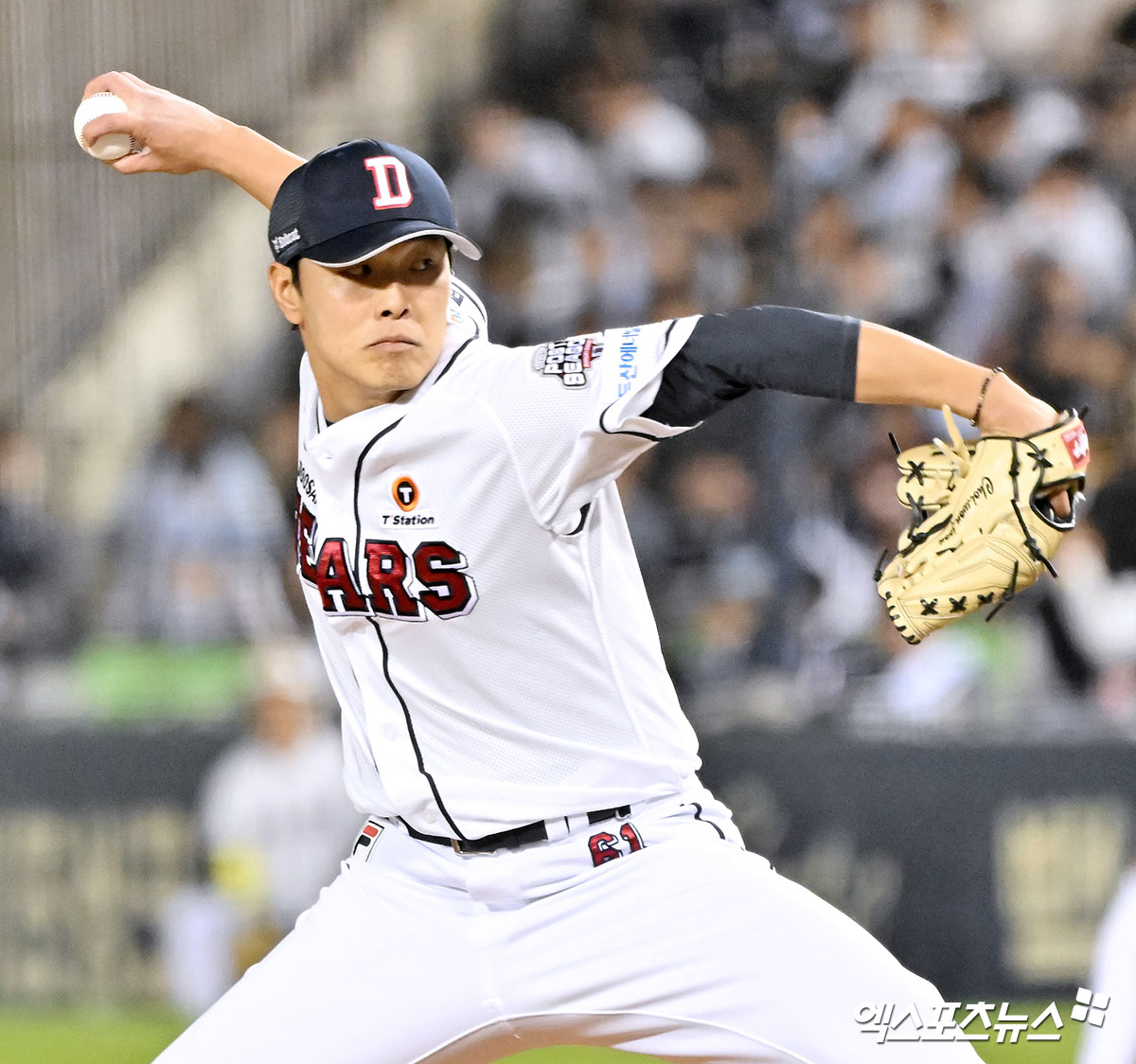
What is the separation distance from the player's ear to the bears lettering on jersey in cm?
43

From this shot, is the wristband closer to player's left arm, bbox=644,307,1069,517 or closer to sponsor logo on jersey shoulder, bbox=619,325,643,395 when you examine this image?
player's left arm, bbox=644,307,1069,517

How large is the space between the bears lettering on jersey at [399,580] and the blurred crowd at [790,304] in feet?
12.6

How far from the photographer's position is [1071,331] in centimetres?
716

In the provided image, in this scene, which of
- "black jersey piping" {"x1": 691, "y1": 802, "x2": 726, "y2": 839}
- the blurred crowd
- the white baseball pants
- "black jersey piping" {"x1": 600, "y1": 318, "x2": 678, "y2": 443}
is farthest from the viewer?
the blurred crowd

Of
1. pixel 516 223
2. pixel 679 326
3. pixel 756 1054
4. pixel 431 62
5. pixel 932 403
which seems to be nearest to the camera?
pixel 932 403

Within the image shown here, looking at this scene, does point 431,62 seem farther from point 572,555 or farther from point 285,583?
point 572,555

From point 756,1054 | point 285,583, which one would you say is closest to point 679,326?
point 756,1054

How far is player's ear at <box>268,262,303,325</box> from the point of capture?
3074 millimetres

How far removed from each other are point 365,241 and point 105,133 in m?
1.00

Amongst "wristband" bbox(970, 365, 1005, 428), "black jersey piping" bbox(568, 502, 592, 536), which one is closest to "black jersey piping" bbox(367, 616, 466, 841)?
"black jersey piping" bbox(568, 502, 592, 536)

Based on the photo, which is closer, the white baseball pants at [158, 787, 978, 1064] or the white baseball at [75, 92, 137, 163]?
the white baseball pants at [158, 787, 978, 1064]

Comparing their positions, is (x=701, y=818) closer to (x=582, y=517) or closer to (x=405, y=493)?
(x=582, y=517)

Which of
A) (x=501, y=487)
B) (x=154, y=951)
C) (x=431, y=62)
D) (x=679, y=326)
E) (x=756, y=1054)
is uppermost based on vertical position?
(x=431, y=62)

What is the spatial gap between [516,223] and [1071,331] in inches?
98.1
